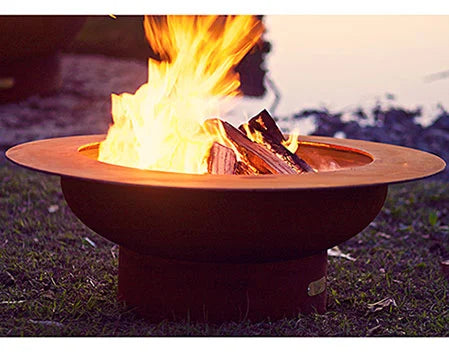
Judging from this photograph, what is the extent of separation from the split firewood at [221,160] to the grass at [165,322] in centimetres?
55

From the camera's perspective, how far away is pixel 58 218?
3936mm

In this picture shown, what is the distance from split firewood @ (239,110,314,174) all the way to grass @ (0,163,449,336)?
0.63 metres

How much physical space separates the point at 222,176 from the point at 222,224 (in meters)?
0.15

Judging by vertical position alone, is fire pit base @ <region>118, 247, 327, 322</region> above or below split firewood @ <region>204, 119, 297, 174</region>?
below

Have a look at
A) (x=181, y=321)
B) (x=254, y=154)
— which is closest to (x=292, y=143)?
(x=254, y=154)

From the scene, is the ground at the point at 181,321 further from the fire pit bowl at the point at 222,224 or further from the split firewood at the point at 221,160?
the split firewood at the point at 221,160

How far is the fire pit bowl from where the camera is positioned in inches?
86.3

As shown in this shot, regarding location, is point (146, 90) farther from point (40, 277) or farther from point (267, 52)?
point (267, 52)

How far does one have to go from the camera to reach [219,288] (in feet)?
8.14

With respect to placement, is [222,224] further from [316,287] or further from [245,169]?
[316,287]

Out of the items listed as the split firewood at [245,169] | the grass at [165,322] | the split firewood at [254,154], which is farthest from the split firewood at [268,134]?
the grass at [165,322]

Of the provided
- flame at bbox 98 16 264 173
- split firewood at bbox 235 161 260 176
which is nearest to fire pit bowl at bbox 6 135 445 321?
flame at bbox 98 16 264 173

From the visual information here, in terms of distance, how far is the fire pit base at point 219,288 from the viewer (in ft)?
8.11

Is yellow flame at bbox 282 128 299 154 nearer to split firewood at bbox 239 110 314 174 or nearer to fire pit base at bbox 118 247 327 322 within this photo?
split firewood at bbox 239 110 314 174
